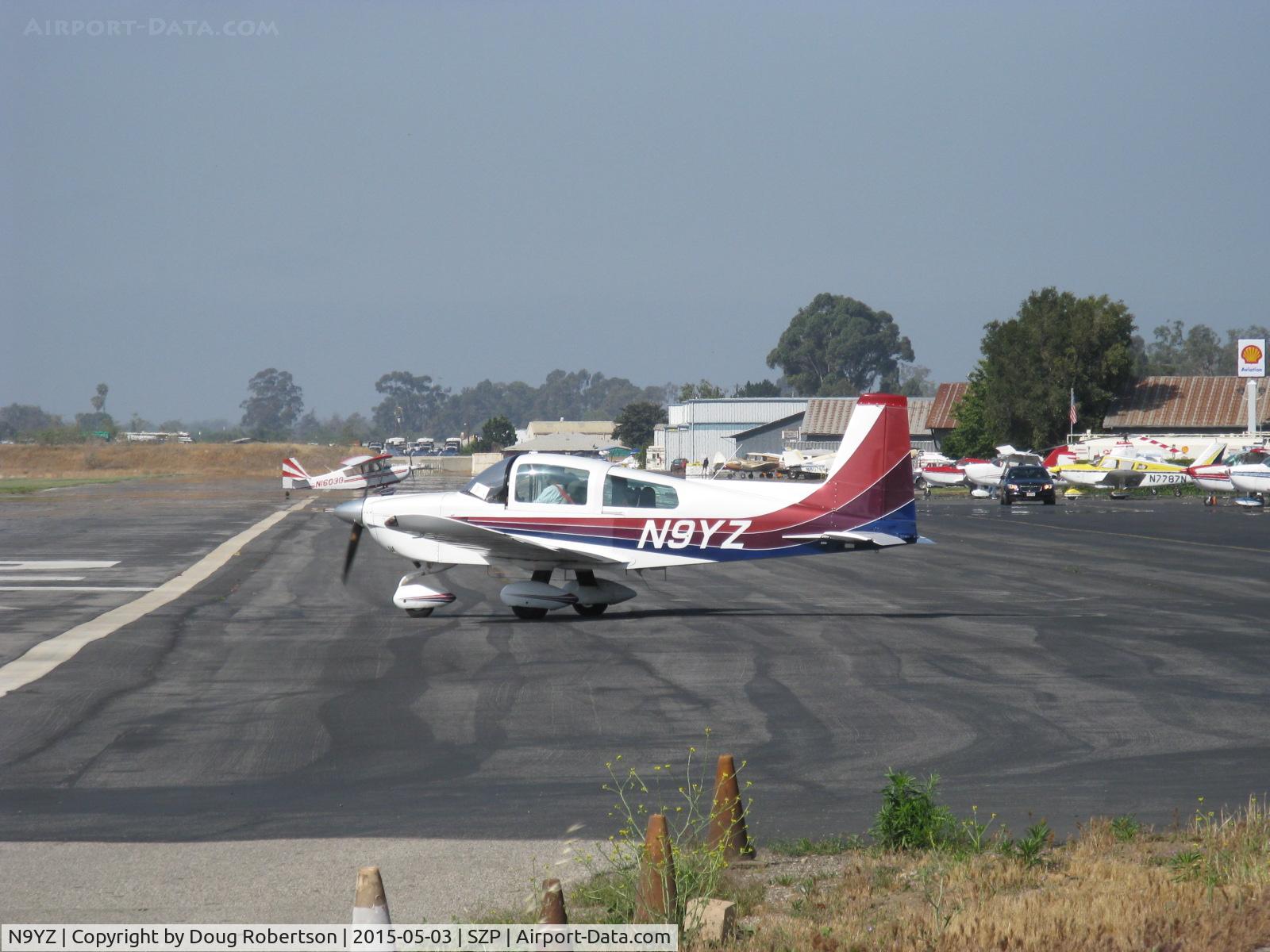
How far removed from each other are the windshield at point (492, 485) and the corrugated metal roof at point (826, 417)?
89.8m

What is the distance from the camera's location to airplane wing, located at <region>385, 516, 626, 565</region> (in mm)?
16703

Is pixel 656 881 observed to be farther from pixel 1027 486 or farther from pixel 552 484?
pixel 1027 486

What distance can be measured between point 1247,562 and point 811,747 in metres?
19.2

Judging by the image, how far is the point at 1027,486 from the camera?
53.6m

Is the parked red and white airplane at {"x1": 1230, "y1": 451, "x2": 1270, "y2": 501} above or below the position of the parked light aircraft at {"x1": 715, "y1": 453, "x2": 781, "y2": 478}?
above

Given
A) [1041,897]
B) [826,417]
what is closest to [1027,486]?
[1041,897]

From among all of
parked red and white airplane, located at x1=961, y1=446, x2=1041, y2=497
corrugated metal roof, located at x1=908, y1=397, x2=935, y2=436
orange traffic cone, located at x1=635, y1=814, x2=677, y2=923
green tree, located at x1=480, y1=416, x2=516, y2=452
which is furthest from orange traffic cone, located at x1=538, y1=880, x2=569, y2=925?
green tree, located at x1=480, y1=416, x2=516, y2=452

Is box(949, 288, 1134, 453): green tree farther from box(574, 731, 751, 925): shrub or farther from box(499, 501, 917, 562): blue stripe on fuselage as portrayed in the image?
box(574, 731, 751, 925): shrub

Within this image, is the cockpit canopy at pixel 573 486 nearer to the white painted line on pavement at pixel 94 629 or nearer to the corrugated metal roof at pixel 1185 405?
the white painted line on pavement at pixel 94 629

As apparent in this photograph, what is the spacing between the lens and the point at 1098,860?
6074 mm

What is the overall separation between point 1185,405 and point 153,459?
342 ft

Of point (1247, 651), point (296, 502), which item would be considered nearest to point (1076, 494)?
point (296, 502)

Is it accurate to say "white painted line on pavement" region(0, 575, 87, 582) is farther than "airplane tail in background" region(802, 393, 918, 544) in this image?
Yes

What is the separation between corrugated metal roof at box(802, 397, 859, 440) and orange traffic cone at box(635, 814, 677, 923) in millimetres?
101592
